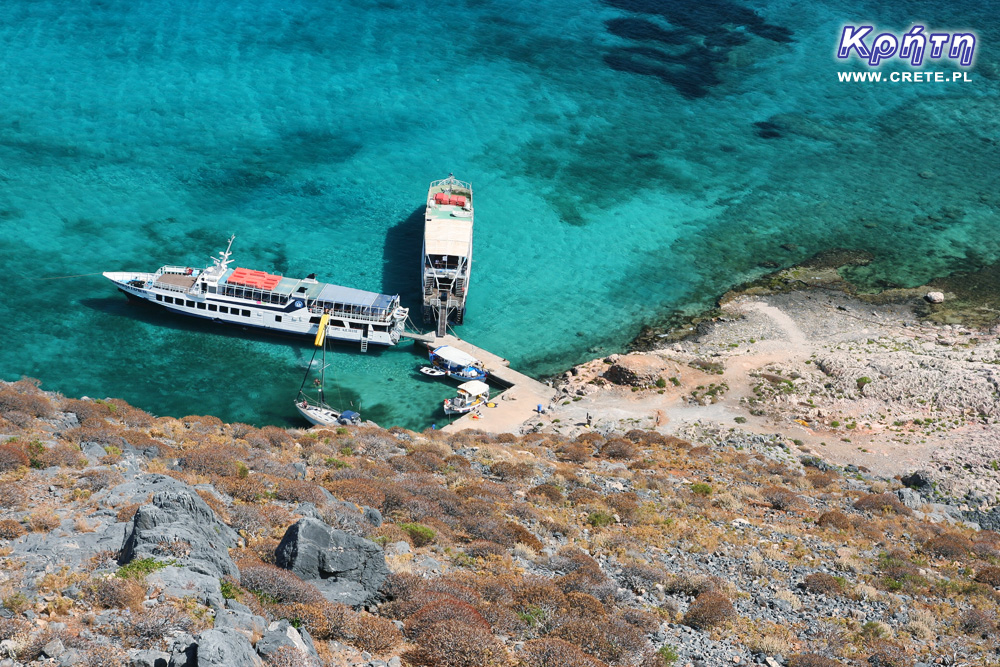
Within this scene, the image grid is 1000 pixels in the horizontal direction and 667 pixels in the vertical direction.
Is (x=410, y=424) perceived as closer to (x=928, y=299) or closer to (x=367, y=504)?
(x=367, y=504)

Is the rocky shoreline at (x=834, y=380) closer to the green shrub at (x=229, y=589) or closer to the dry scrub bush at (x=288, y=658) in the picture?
the green shrub at (x=229, y=589)

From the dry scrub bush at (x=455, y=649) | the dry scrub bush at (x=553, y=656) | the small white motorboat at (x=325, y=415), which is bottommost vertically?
the small white motorboat at (x=325, y=415)

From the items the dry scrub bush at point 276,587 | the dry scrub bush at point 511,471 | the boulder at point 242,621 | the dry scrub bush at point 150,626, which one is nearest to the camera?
the dry scrub bush at point 150,626

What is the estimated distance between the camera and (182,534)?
920 inches

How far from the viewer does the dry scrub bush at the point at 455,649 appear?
21969mm

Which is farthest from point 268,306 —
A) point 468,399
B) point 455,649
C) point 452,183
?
point 455,649

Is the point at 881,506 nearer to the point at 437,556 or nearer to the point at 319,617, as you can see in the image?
the point at 437,556

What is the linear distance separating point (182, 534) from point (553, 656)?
1109 centimetres

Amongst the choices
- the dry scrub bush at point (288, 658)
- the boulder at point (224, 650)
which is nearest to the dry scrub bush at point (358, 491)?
the dry scrub bush at point (288, 658)

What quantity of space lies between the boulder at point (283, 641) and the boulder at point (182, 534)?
320cm

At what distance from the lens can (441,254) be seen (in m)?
70.7

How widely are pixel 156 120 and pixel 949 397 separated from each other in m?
86.9

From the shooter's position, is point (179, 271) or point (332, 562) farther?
point (179, 271)

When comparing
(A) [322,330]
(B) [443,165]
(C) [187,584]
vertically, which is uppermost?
(B) [443,165]
